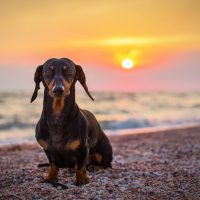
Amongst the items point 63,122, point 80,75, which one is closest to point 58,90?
point 63,122

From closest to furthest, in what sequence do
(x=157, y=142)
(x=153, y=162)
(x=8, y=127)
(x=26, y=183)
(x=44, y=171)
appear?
(x=26, y=183), (x=44, y=171), (x=153, y=162), (x=157, y=142), (x=8, y=127)

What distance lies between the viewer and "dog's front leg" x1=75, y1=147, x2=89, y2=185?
6.68m

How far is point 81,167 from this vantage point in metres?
6.82

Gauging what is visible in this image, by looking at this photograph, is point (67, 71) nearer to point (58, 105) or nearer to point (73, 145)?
point (58, 105)

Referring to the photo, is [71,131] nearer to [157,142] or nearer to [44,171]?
[44,171]

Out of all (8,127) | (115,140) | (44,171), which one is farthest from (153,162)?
(8,127)

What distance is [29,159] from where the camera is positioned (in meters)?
9.98

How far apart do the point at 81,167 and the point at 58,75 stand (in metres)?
1.52

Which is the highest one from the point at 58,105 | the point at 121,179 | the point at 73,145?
the point at 58,105

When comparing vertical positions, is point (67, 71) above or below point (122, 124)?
above

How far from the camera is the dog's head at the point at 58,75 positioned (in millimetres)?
6001

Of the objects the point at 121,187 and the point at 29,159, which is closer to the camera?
the point at 121,187

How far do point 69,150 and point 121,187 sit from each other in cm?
107

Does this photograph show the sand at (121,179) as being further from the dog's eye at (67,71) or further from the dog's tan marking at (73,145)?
the dog's eye at (67,71)
